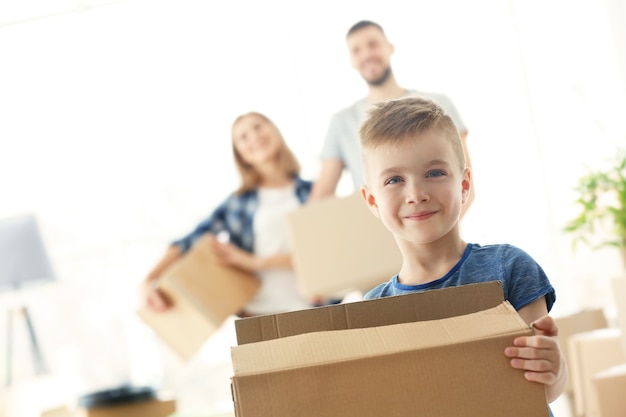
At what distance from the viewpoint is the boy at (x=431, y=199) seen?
1088mm

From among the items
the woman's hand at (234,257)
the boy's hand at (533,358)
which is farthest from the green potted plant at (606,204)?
the boy's hand at (533,358)

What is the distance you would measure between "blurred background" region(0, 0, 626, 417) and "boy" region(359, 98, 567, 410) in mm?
3498

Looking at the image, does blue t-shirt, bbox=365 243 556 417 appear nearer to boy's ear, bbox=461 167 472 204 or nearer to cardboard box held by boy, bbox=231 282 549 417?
boy's ear, bbox=461 167 472 204

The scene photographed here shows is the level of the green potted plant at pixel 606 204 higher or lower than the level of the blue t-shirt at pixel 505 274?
higher

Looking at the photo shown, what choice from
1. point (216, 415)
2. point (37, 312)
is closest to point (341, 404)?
point (216, 415)

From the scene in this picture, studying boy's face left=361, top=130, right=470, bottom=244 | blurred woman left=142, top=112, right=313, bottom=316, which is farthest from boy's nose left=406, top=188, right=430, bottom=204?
blurred woman left=142, top=112, right=313, bottom=316

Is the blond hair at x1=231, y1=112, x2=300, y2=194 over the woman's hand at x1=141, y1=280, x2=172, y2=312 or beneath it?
over

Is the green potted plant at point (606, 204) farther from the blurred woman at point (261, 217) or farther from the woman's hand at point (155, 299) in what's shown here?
the woman's hand at point (155, 299)

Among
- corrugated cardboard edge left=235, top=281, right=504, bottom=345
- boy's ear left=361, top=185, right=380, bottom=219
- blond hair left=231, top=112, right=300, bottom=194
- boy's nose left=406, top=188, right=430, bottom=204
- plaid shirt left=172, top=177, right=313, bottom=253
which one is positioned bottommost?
corrugated cardboard edge left=235, top=281, right=504, bottom=345

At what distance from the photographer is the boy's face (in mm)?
1100

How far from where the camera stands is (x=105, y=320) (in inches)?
191

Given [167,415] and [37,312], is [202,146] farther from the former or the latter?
[167,415]

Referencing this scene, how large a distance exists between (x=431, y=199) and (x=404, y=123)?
9cm

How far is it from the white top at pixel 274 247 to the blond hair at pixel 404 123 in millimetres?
1984
